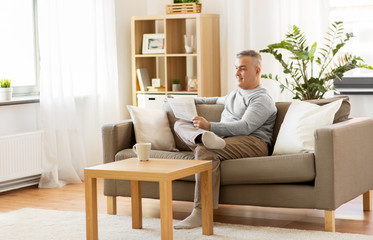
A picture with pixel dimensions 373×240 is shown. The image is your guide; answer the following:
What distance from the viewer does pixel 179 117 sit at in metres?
4.20

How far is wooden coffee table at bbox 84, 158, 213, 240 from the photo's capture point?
3.01 metres

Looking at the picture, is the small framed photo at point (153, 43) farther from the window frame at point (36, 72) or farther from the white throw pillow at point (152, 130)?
the white throw pillow at point (152, 130)

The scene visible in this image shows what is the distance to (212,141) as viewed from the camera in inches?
141

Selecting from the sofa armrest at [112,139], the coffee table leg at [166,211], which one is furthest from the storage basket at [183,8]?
the coffee table leg at [166,211]

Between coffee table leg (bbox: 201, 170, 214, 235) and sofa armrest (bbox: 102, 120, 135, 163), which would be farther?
sofa armrest (bbox: 102, 120, 135, 163)

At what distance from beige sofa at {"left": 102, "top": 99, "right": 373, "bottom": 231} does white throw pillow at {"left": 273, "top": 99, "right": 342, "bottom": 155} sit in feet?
0.38

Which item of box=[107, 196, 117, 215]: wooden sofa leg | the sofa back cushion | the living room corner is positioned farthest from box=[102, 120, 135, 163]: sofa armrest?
the sofa back cushion

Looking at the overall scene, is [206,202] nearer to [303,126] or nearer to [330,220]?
[330,220]

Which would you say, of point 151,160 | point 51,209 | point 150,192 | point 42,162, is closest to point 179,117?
point 150,192

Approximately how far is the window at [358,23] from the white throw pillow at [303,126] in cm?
171

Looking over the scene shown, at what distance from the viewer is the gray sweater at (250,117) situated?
154 inches

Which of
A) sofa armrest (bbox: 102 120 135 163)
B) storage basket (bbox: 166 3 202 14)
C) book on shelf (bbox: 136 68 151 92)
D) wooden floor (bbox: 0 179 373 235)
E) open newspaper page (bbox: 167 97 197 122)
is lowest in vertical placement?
wooden floor (bbox: 0 179 373 235)

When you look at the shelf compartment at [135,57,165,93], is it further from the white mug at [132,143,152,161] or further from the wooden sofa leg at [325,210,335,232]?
the wooden sofa leg at [325,210,335,232]

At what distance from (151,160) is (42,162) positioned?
6.91 ft
